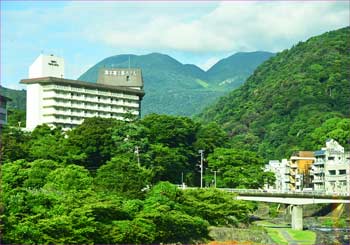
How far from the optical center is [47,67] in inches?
3127

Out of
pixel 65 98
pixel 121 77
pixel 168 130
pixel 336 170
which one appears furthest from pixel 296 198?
pixel 121 77

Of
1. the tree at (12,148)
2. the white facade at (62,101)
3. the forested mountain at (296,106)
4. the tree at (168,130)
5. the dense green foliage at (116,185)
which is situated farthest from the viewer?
the forested mountain at (296,106)

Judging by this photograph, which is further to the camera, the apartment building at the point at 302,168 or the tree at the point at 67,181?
the apartment building at the point at 302,168

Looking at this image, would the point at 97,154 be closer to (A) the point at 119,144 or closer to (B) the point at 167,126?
(A) the point at 119,144

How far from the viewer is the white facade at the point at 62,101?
76.0 m

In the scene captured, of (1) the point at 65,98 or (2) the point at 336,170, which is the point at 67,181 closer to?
(1) the point at 65,98

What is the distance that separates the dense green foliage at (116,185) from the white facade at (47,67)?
1918cm

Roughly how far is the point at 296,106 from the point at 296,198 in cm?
5987

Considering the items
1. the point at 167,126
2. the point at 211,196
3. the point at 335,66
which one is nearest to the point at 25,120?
the point at 167,126

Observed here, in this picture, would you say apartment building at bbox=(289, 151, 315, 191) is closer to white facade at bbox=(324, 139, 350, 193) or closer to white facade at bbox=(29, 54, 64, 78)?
white facade at bbox=(324, 139, 350, 193)

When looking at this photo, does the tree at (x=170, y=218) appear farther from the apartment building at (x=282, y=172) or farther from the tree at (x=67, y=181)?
the apartment building at (x=282, y=172)

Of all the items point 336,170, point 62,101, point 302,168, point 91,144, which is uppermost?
point 62,101

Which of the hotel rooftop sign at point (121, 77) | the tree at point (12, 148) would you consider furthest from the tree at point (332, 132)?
the tree at point (12, 148)

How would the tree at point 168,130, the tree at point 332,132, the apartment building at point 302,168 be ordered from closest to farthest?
1. the tree at point 168,130
2. the apartment building at point 302,168
3. the tree at point 332,132
